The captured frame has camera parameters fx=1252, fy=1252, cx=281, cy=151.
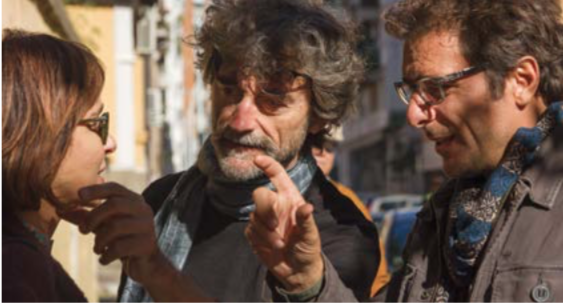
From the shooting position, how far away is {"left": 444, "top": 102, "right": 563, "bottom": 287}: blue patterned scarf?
2924mm

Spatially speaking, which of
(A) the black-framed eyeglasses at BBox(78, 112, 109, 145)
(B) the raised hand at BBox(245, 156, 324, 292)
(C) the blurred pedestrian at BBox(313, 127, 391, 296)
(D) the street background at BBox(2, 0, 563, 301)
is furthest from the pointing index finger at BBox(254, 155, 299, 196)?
(D) the street background at BBox(2, 0, 563, 301)

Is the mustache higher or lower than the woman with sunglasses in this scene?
lower

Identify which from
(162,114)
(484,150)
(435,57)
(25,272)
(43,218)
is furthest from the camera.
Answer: (162,114)

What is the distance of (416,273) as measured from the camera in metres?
3.22

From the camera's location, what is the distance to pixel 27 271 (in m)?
2.54

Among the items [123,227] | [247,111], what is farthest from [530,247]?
[247,111]

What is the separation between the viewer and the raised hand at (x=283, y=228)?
2.65 meters

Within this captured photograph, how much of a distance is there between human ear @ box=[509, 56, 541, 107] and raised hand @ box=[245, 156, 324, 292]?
0.66 meters

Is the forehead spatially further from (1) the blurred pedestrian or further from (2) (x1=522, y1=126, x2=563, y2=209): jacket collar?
(1) the blurred pedestrian

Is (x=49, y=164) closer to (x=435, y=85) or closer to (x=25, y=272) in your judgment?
(x=25, y=272)

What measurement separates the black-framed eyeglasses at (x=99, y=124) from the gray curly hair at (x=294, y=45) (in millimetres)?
831

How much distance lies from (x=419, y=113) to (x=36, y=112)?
3.38ft

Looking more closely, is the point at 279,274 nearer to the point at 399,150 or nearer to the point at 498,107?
the point at 498,107

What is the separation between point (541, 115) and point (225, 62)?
116 centimetres
